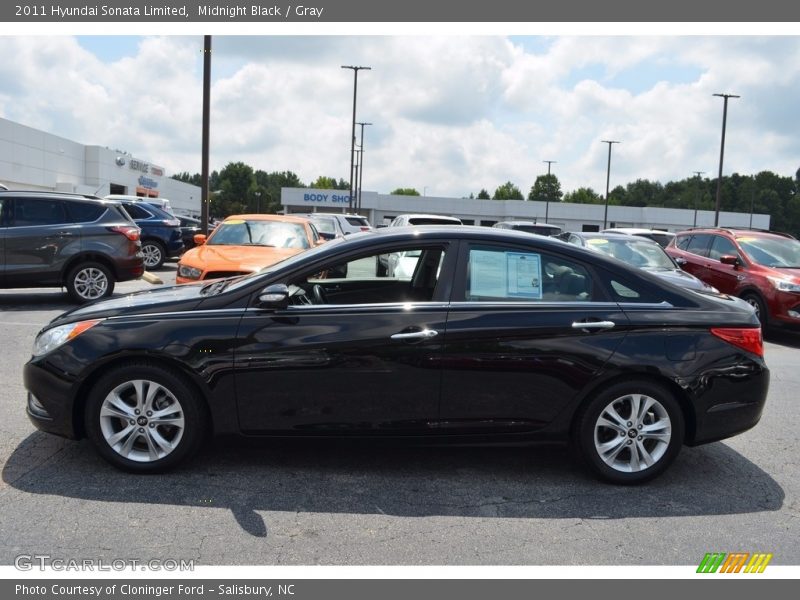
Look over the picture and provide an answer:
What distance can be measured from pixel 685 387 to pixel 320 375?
229cm

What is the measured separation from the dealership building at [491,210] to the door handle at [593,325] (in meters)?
75.4

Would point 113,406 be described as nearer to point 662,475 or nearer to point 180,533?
point 180,533

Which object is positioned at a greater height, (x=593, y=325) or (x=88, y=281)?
(x=593, y=325)

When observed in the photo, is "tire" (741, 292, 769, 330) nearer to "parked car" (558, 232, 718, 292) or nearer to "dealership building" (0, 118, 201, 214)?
"parked car" (558, 232, 718, 292)

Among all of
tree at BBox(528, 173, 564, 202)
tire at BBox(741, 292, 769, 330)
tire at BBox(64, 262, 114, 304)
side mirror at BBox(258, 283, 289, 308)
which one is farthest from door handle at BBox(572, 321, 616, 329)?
tree at BBox(528, 173, 564, 202)

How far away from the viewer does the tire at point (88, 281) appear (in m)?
11.4

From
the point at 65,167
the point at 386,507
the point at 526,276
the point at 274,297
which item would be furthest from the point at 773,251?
the point at 65,167

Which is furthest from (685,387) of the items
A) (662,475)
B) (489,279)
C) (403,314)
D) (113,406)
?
(113,406)

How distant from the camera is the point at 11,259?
11.0 metres

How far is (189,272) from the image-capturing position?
30.0 ft

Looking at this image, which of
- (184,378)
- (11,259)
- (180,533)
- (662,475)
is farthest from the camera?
(11,259)

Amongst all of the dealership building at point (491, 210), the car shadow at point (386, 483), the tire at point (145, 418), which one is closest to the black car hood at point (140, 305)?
the tire at point (145, 418)

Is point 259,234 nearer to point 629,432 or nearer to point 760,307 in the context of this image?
point 629,432

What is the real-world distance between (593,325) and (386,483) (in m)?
1.63
